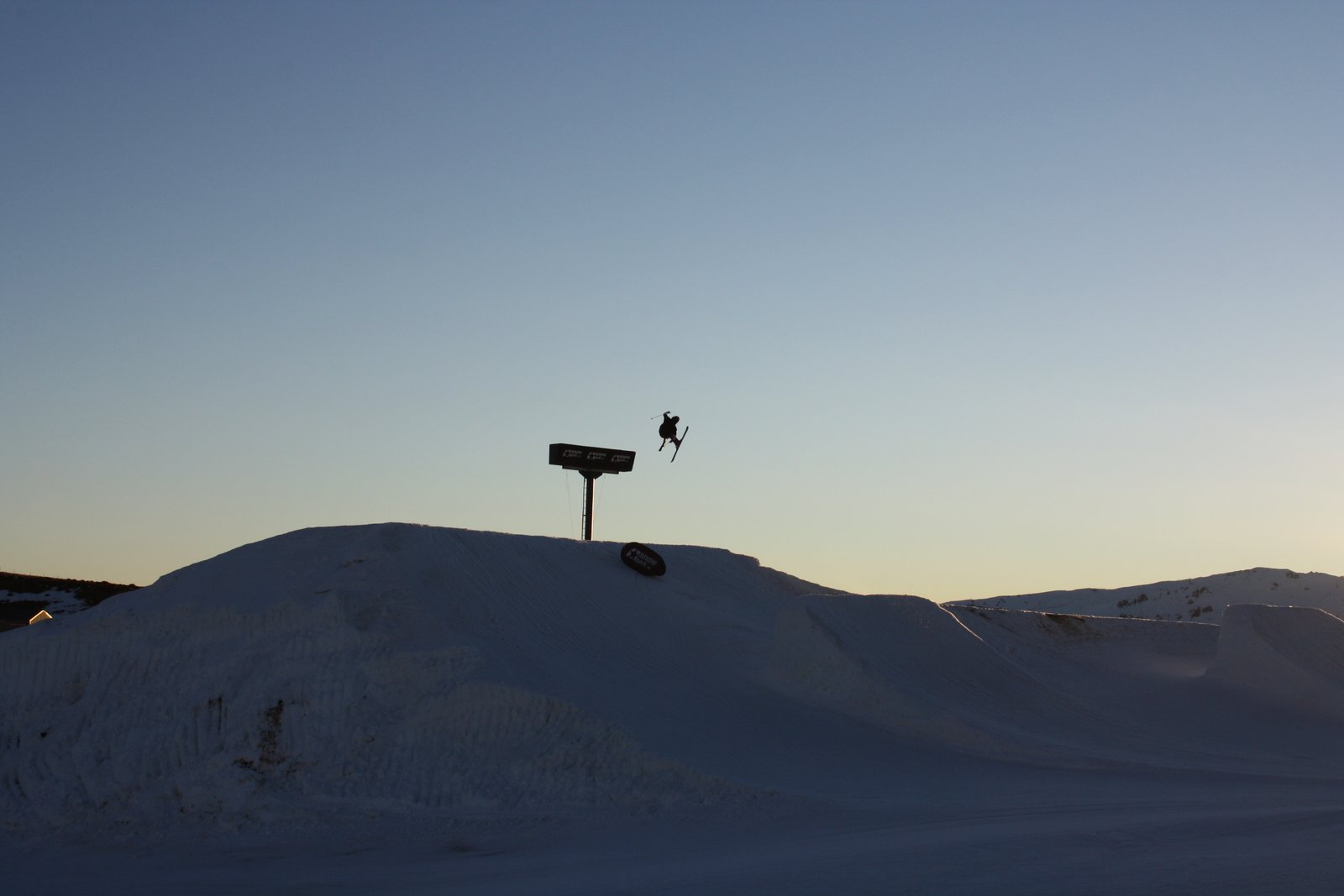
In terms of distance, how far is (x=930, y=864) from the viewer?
464 inches

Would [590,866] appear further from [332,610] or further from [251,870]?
[332,610]

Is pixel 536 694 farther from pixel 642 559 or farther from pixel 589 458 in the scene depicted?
pixel 589 458

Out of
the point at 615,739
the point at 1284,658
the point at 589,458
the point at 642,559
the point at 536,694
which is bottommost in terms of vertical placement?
the point at 615,739

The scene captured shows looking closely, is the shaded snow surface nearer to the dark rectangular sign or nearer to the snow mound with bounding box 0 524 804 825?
the snow mound with bounding box 0 524 804 825

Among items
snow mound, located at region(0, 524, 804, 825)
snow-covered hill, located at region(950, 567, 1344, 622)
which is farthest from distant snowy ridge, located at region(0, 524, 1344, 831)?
snow-covered hill, located at region(950, 567, 1344, 622)

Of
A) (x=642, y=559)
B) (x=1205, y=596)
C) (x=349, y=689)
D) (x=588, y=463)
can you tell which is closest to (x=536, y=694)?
(x=349, y=689)

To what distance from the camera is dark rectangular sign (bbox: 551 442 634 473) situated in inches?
1203

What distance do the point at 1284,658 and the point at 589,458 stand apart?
16.0 meters

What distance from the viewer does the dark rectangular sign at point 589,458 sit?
30.5 metres

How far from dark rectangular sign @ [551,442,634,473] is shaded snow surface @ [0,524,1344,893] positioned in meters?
4.81

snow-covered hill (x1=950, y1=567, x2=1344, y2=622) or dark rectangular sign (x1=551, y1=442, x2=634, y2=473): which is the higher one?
dark rectangular sign (x1=551, y1=442, x2=634, y2=473)

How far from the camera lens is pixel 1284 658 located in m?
23.2

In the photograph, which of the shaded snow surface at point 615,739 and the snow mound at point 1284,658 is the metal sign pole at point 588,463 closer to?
the shaded snow surface at point 615,739

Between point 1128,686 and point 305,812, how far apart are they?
49.6 feet
